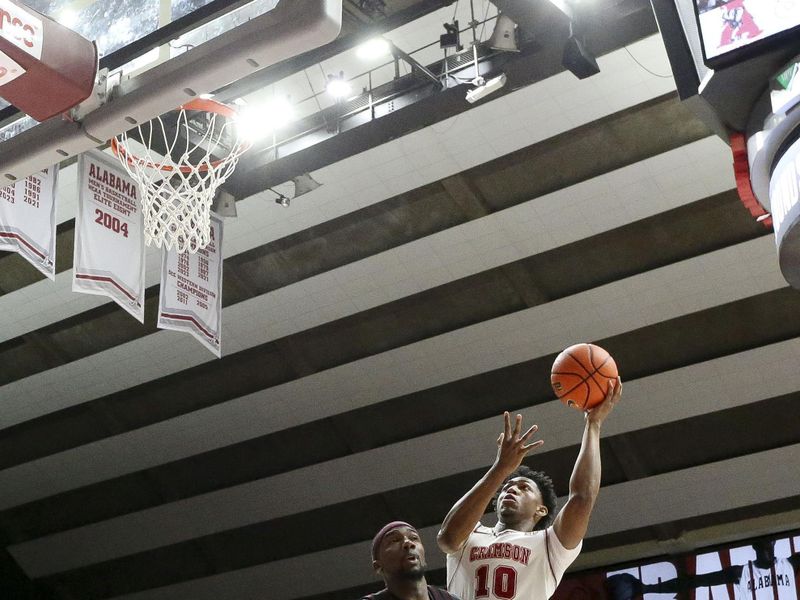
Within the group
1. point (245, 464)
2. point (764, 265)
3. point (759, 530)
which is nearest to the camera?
point (764, 265)

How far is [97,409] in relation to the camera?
1658 cm

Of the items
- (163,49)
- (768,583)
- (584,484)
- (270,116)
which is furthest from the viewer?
(768,583)

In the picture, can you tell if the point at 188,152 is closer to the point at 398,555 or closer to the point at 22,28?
the point at 22,28

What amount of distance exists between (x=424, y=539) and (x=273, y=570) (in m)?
2.61

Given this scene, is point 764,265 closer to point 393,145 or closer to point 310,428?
point 393,145

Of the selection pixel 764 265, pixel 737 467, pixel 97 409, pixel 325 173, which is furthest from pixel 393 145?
pixel 97 409

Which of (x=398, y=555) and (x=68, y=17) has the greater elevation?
(x=68, y=17)

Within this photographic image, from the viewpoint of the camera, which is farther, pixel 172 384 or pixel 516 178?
pixel 172 384

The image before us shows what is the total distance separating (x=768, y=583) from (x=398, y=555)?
947 centimetres

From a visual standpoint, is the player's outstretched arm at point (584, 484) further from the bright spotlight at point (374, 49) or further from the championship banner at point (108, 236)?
the bright spotlight at point (374, 49)

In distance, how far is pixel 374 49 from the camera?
11.1m

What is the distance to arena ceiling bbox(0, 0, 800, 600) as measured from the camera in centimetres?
1210

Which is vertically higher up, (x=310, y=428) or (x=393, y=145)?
(x=393, y=145)

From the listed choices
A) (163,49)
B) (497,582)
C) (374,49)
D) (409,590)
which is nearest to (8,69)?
(163,49)
